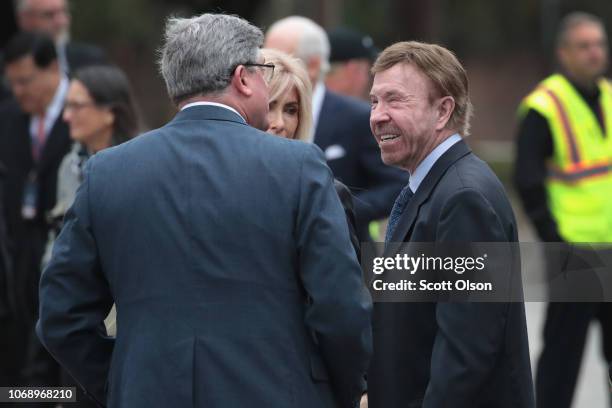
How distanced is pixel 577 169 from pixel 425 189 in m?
3.28

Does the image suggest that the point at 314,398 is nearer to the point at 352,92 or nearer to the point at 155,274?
the point at 155,274

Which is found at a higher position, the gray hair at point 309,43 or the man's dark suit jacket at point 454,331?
the gray hair at point 309,43

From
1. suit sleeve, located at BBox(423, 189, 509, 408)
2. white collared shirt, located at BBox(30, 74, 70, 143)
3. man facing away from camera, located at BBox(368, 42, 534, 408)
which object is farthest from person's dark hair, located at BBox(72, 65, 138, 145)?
suit sleeve, located at BBox(423, 189, 509, 408)

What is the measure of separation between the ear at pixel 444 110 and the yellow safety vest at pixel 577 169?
10.1ft

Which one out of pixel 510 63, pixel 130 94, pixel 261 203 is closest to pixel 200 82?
pixel 261 203

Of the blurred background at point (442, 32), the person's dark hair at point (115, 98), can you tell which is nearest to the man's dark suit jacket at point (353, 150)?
the person's dark hair at point (115, 98)

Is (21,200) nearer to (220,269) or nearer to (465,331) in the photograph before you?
(220,269)

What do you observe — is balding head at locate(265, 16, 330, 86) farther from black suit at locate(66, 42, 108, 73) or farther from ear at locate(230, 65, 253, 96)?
ear at locate(230, 65, 253, 96)

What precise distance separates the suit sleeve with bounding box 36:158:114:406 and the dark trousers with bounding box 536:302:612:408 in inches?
132

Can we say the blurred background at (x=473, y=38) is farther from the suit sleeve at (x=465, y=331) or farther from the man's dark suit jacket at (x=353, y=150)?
the suit sleeve at (x=465, y=331)

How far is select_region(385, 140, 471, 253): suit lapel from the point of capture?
10.8 ft

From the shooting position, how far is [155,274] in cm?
301

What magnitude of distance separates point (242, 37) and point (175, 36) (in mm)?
184

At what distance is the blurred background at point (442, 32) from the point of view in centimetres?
1195
